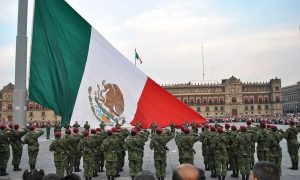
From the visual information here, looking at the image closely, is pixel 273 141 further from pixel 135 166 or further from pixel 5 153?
pixel 5 153

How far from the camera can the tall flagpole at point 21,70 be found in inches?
383

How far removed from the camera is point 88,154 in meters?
10.2

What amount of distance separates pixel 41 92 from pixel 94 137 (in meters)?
2.85

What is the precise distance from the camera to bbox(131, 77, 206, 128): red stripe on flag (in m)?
9.52

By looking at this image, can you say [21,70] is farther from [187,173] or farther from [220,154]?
[187,173]

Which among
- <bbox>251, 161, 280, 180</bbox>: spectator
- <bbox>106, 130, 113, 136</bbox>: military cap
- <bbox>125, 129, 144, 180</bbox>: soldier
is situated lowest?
<bbox>125, 129, 144, 180</bbox>: soldier

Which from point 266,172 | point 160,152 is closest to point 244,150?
point 160,152

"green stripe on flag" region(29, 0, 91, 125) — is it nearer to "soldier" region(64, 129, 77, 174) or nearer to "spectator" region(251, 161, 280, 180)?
"soldier" region(64, 129, 77, 174)

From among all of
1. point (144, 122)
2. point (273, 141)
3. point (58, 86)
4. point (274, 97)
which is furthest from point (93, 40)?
point (274, 97)

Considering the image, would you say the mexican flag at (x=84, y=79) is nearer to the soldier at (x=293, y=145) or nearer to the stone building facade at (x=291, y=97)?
the soldier at (x=293, y=145)

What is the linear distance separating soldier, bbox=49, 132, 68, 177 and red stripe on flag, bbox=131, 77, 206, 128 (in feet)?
7.83

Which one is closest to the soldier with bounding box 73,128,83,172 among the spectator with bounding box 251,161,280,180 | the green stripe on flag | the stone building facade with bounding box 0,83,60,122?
the green stripe on flag

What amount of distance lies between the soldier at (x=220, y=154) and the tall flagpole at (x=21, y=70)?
5.35 meters

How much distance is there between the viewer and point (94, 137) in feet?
34.9
